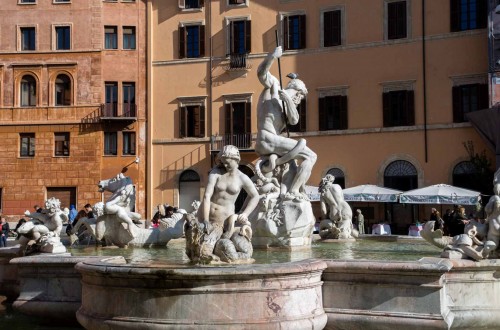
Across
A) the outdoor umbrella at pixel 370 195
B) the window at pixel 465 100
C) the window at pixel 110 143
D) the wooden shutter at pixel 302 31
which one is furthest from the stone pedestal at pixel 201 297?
the window at pixel 110 143

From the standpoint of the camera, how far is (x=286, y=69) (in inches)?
1272

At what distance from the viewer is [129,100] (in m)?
34.5

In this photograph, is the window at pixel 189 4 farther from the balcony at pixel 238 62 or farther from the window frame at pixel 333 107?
the window frame at pixel 333 107

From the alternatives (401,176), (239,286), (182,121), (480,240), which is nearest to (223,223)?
(239,286)

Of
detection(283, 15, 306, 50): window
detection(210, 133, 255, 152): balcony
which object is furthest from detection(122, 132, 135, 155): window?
detection(283, 15, 306, 50): window

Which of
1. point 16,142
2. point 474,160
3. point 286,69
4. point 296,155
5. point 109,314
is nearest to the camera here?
point 109,314

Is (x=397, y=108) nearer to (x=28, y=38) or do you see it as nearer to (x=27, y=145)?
(x=27, y=145)

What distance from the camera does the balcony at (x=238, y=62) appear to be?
1296 inches

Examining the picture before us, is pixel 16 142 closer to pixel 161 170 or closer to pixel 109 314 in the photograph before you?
pixel 161 170

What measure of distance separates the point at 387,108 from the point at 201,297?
84.1 feet

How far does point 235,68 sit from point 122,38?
6073mm

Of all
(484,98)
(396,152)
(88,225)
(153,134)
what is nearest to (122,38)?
(153,134)

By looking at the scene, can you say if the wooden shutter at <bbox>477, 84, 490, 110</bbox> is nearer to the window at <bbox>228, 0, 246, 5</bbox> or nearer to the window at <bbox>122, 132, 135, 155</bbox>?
the window at <bbox>228, 0, 246, 5</bbox>

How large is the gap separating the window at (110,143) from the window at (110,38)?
433 centimetres
